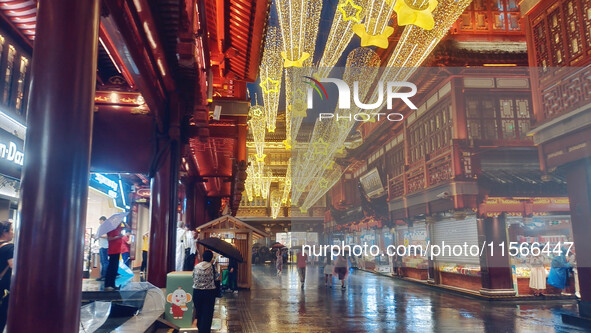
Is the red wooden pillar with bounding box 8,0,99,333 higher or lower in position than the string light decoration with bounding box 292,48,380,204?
lower

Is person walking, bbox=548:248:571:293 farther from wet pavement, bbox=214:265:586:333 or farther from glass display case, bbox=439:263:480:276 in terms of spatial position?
glass display case, bbox=439:263:480:276

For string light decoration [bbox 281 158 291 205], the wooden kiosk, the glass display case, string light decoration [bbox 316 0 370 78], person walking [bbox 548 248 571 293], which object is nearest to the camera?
string light decoration [bbox 316 0 370 78]

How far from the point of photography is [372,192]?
13.8 meters

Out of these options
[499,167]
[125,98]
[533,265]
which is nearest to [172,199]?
[125,98]

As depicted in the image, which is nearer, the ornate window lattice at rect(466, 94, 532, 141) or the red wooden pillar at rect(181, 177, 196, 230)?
the ornate window lattice at rect(466, 94, 532, 141)

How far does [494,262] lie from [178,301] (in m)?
10.6

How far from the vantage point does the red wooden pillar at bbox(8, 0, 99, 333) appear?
2.77 m

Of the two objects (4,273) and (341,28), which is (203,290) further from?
(341,28)

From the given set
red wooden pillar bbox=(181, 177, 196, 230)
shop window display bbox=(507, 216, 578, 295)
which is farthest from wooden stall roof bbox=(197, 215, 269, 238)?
shop window display bbox=(507, 216, 578, 295)

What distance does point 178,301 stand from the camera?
6883 mm

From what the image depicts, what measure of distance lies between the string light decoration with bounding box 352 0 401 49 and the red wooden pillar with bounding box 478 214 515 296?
861cm

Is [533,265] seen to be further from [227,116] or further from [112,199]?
[112,199]

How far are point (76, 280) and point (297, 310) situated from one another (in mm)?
8684

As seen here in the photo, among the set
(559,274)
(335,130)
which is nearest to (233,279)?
(335,130)
